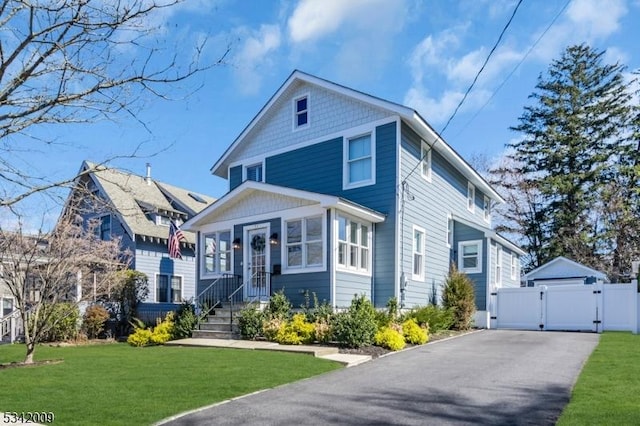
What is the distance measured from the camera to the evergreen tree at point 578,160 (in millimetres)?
32469

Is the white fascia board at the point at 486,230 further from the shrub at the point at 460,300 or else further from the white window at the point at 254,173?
the white window at the point at 254,173

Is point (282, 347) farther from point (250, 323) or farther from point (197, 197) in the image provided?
point (197, 197)

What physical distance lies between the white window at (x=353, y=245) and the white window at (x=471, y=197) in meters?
7.99

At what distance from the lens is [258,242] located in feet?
52.1

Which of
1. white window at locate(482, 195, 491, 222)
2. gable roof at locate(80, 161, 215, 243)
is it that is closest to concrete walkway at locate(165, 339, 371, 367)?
gable roof at locate(80, 161, 215, 243)

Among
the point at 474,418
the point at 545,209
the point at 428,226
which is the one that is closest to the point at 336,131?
the point at 428,226

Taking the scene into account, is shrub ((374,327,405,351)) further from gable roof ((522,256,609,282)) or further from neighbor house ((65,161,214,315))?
gable roof ((522,256,609,282))

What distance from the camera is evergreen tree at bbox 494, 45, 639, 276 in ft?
107

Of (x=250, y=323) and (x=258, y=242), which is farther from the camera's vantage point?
(x=258, y=242)

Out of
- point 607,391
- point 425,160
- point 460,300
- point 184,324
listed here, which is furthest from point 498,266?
point 607,391

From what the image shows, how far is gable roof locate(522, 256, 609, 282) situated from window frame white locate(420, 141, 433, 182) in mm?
10467

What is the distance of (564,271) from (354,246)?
45.7ft

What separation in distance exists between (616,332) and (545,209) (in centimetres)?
2098

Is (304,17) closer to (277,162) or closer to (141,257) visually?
(277,162)
